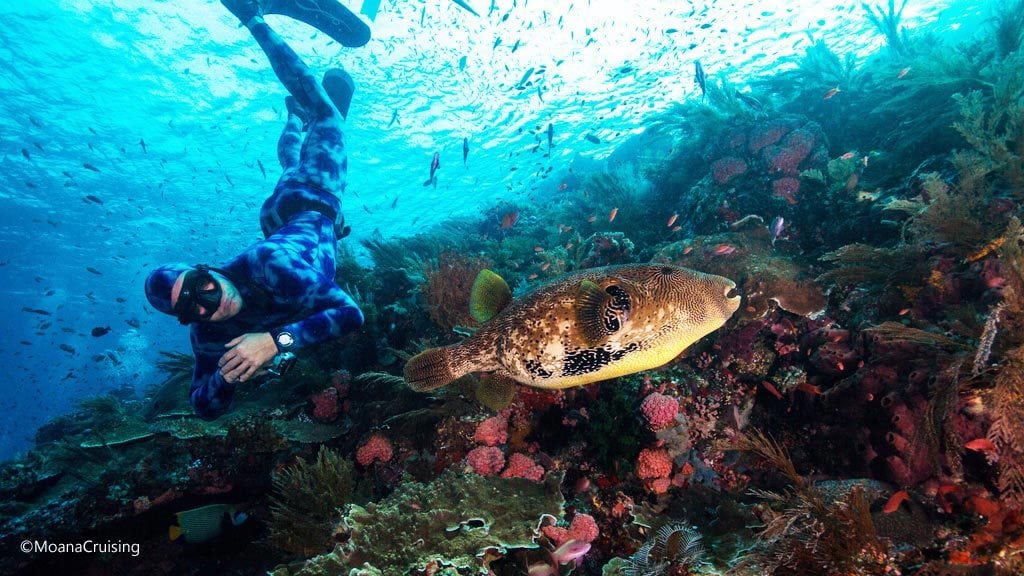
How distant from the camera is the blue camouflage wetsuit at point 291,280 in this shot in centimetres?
448

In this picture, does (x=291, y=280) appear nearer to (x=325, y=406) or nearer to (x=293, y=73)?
(x=325, y=406)

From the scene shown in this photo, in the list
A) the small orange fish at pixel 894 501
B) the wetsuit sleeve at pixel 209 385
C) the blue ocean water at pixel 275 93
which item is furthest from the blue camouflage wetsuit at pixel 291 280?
the blue ocean water at pixel 275 93

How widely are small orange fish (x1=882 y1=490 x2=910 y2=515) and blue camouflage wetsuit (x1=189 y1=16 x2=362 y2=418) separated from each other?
4.59m

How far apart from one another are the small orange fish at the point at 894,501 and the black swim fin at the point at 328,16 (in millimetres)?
13433

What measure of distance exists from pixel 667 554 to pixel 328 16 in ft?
44.2

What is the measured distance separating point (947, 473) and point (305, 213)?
25.6 ft

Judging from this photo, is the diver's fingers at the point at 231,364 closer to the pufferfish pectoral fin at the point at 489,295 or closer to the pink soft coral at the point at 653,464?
the pufferfish pectoral fin at the point at 489,295

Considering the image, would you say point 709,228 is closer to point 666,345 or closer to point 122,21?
point 666,345

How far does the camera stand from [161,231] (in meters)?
32.6

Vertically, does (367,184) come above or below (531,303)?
below

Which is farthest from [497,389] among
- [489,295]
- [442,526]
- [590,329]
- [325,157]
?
[325,157]

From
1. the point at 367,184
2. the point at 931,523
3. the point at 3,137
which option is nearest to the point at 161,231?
the point at 3,137

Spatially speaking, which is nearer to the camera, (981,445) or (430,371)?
(981,445)

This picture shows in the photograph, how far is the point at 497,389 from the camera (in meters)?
2.82
